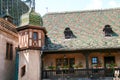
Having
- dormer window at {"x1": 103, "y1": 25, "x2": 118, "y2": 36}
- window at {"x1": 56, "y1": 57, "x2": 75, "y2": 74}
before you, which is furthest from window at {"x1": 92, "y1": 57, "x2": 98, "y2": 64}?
dormer window at {"x1": 103, "y1": 25, "x2": 118, "y2": 36}

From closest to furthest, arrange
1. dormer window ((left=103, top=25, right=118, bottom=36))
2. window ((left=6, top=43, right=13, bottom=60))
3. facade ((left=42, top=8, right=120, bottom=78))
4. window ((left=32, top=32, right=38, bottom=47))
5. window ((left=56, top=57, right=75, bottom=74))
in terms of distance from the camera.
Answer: facade ((left=42, top=8, right=120, bottom=78)) → window ((left=32, top=32, right=38, bottom=47)) → window ((left=56, top=57, right=75, bottom=74)) → dormer window ((left=103, top=25, right=118, bottom=36)) → window ((left=6, top=43, right=13, bottom=60))

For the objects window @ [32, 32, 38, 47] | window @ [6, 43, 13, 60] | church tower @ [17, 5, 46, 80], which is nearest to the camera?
church tower @ [17, 5, 46, 80]

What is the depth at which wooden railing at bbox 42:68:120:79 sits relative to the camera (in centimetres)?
2230

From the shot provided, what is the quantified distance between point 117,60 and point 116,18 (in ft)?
19.1

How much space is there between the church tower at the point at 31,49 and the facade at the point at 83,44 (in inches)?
35.0

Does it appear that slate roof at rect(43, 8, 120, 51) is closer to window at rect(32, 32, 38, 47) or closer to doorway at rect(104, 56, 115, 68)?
window at rect(32, 32, 38, 47)

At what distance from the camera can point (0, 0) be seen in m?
44.3

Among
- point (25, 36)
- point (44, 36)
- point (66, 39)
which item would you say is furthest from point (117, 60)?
point (25, 36)

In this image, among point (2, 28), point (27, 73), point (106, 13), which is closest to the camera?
point (27, 73)

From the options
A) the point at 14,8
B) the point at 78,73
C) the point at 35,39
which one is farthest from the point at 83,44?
the point at 14,8

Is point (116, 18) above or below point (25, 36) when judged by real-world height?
above

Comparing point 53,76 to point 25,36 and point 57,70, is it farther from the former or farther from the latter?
point 25,36

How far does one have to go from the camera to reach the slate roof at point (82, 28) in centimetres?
2378

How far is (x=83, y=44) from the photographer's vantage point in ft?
78.3
